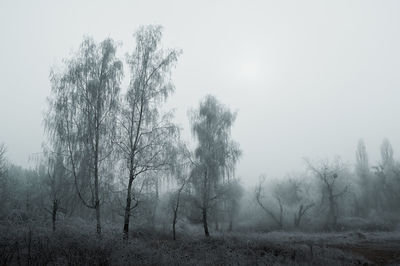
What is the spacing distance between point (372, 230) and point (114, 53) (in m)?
33.5

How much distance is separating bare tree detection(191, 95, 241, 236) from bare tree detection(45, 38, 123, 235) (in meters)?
8.19

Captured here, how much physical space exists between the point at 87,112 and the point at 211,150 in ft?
33.6

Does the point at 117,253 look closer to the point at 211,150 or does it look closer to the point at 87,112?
the point at 87,112

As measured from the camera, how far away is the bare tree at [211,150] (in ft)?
70.6

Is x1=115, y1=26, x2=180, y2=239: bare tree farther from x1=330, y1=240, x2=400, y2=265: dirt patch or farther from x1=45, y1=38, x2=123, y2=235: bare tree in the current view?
x1=330, y1=240, x2=400, y2=265: dirt patch

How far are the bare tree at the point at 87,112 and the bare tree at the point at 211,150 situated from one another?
8.19 m

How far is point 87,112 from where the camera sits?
50.5 ft

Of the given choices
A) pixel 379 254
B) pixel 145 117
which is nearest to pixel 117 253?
pixel 145 117

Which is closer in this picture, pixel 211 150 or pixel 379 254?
pixel 379 254

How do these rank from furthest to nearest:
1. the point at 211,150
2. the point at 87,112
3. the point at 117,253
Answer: the point at 211,150
the point at 87,112
the point at 117,253

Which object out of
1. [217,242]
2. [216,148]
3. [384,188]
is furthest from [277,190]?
[217,242]

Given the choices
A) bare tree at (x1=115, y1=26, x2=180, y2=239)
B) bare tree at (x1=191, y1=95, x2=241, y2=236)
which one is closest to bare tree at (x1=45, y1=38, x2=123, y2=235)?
bare tree at (x1=115, y1=26, x2=180, y2=239)

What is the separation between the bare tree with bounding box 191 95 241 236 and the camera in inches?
847

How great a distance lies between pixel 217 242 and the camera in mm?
17438
